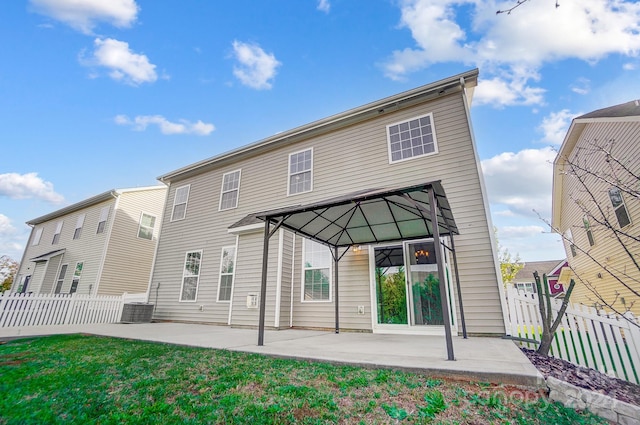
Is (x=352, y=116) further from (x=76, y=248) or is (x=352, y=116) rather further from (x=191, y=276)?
(x=76, y=248)

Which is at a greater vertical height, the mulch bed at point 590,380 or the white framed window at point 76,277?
the white framed window at point 76,277

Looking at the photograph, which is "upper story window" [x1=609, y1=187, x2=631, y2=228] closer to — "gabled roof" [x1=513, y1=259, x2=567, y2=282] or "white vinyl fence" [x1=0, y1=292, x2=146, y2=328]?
"white vinyl fence" [x1=0, y1=292, x2=146, y2=328]

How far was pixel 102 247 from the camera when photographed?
1292cm

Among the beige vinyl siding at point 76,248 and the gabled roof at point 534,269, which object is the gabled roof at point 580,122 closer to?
the gabled roof at point 534,269

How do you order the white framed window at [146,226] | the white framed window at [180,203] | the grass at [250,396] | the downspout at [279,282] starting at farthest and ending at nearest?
the white framed window at [146,226], the white framed window at [180,203], the downspout at [279,282], the grass at [250,396]

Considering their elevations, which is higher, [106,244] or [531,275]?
[106,244]

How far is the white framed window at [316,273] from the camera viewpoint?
7117mm

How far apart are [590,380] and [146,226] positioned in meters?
17.3

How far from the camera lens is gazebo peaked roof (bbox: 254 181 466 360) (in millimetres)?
4355

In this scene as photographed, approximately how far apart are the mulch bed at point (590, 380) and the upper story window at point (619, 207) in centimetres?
760

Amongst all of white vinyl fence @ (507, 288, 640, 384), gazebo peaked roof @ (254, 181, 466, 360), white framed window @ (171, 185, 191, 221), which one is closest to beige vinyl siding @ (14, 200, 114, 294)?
white framed window @ (171, 185, 191, 221)

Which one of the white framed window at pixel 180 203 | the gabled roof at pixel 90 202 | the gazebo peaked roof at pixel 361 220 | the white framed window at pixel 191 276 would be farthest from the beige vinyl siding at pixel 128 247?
the gazebo peaked roof at pixel 361 220

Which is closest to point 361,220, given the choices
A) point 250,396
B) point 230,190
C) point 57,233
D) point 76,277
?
point 250,396

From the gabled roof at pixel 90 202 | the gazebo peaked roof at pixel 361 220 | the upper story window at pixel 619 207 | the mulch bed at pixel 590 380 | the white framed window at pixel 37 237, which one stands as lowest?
the mulch bed at pixel 590 380
